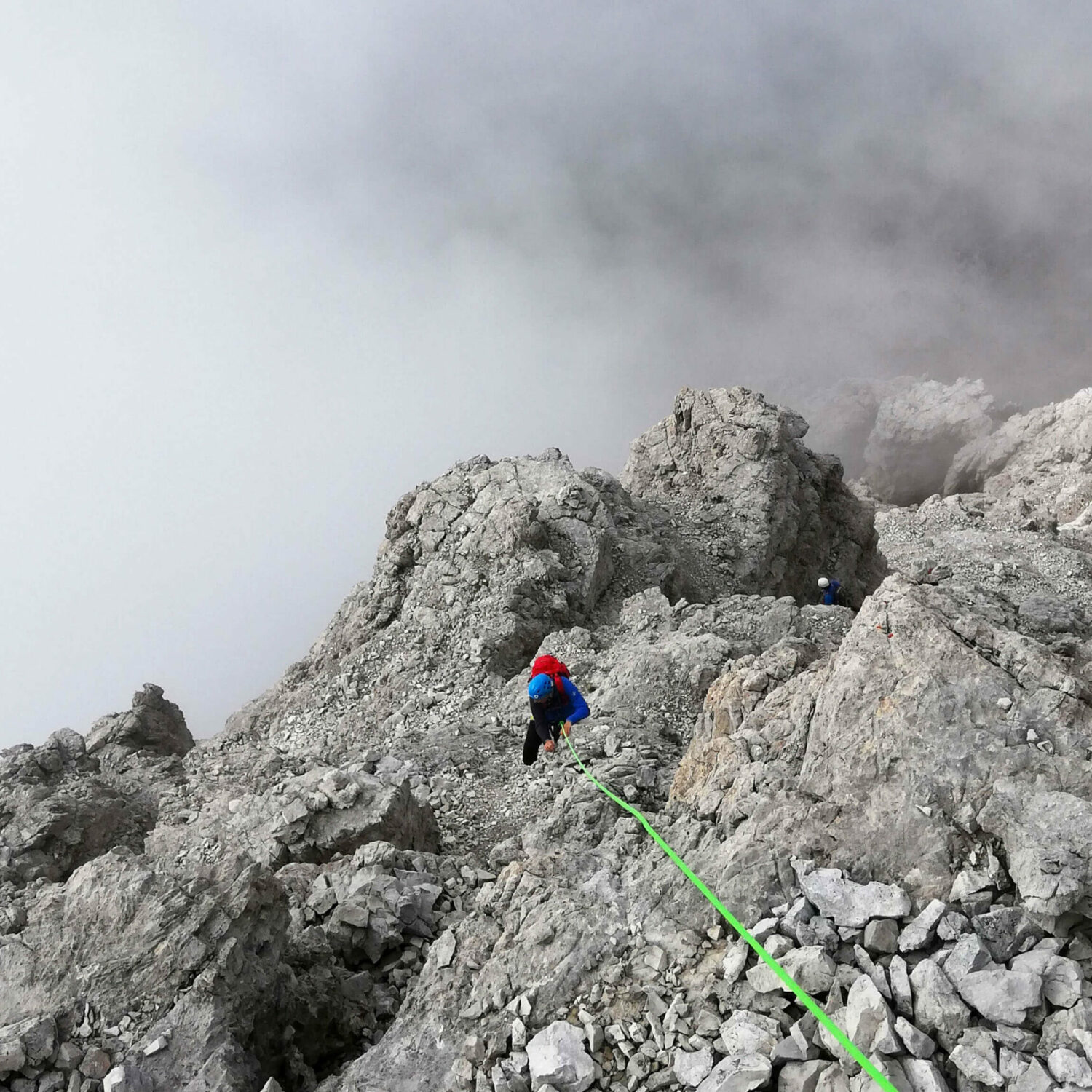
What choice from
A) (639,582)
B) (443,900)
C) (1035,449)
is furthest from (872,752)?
(1035,449)

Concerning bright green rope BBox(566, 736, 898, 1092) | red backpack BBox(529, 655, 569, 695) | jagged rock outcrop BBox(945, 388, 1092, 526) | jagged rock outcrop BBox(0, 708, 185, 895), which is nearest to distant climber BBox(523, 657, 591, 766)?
red backpack BBox(529, 655, 569, 695)

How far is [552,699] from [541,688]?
372mm

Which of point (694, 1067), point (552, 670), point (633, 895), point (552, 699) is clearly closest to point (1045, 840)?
point (694, 1067)

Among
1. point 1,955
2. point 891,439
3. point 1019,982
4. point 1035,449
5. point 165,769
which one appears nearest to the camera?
point 1019,982

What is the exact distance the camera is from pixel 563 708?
12883mm

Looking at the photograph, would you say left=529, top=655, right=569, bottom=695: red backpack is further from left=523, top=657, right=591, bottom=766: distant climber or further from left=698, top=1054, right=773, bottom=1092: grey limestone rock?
left=698, top=1054, right=773, bottom=1092: grey limestone rock

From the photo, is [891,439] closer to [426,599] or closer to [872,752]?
[426,599]

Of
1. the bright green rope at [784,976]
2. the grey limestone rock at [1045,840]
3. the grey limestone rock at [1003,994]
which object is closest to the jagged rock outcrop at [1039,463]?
the grey limestone rock at [1045,840]

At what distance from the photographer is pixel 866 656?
25.6 feet

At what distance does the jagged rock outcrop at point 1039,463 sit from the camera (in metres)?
50.5

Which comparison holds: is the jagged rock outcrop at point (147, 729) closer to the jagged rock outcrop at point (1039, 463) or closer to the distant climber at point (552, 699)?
the distant climber at point (552, 699)

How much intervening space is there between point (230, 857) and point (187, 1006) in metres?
1.57

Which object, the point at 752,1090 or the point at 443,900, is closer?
the point at 752,1090

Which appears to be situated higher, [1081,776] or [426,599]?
[426,599]
